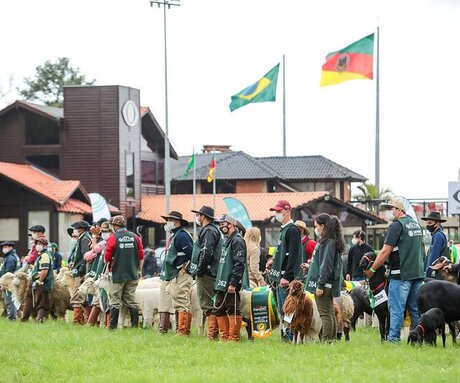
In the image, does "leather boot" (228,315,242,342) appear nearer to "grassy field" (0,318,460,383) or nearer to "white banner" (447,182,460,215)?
"grassy field" (0,318,460,383)

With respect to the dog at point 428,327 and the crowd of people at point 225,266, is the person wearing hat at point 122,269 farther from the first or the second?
the dog at point 428,327

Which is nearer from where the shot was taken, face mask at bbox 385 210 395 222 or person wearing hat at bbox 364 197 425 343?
person wearing hat at bbox 364 197 425 343

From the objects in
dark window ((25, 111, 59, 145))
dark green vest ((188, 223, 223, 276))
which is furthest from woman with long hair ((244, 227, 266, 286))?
dark window ((25, 111, 59, 145))

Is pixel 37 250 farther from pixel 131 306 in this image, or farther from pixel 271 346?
pixel 271 346

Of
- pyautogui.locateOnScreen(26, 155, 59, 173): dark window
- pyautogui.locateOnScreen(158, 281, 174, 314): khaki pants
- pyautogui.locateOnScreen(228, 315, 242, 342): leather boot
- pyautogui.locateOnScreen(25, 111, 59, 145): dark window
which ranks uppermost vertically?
pyautogui.locateOnScreen(25, 111, 59, 145): dark window

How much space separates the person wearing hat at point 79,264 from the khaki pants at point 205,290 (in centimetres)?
478

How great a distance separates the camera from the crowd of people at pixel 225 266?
50.4ft

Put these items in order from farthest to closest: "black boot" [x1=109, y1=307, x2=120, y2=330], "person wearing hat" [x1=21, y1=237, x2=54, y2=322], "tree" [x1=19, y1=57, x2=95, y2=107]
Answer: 1. "tree" [x1=19, y1=57, x2=95, y2=107]
2. "person wearing hat" [x1=21, y1=237, x2=54, y2=322]
3. "black boot" [x1=109, y1=307, x2=120, y2=330]

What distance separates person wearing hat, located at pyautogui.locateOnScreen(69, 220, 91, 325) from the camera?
21.8 metres

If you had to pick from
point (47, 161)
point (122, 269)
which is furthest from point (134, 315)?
point (47, 161)

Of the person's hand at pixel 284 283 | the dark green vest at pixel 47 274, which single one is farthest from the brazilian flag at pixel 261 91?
the person's hand at pixel 284 283

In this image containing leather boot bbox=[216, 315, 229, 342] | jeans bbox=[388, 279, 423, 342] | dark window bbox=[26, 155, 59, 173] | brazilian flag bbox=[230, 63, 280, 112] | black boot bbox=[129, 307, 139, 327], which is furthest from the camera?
dark window bbox=[26, 155, 59, 173]

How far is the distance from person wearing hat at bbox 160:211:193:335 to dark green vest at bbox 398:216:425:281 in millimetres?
4439

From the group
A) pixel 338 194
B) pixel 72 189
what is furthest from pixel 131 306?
pixel 338 194
